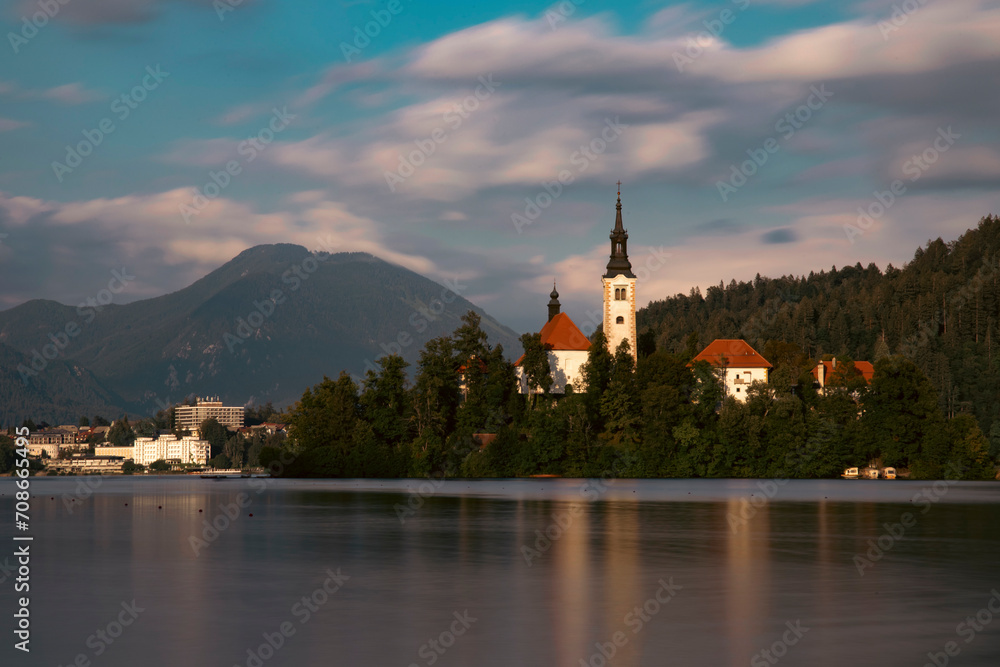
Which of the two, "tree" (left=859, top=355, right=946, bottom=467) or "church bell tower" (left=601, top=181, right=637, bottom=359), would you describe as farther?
"church bell tower" (left=601, top=181, right=637, bottom=359)

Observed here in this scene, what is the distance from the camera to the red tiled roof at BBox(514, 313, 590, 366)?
132250mm

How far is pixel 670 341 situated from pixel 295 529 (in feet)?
514

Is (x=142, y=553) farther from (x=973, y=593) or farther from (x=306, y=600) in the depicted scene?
(x=973, y=593)

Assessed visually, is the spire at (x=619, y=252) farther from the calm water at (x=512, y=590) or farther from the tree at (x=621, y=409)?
the calm water at (x=512, y=590)

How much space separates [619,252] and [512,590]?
110613mm

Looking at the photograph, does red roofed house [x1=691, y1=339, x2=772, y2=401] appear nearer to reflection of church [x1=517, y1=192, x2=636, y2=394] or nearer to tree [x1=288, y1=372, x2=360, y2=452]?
A: reflection of church [x1=517, y1=192, x2=636, y2=394]

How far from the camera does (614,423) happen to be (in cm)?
11550

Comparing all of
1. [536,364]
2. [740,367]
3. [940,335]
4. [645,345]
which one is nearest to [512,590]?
[536,364]

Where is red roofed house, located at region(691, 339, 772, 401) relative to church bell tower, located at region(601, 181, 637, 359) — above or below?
below

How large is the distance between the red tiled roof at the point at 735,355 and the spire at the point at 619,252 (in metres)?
14.2

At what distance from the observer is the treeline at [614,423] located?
111m

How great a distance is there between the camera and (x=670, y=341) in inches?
7746

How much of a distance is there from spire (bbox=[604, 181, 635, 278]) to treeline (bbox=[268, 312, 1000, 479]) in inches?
558

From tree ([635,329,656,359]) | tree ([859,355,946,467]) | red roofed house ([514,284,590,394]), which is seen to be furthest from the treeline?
tree ([635,329,656,359])
